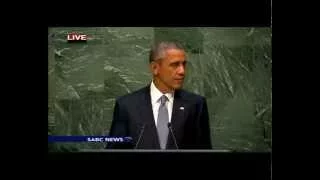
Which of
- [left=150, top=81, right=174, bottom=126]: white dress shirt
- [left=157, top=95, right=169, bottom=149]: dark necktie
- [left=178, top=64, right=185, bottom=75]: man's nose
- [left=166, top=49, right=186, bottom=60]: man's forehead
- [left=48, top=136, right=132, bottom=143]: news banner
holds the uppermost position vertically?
[left=166, top=49, right=186, bottom=60]: man's forehead

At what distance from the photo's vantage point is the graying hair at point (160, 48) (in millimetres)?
6410

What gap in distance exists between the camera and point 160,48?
6.41 metres

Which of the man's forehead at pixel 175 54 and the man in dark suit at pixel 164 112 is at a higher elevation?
the man's forehead at pixel 175 54

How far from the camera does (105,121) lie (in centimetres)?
642

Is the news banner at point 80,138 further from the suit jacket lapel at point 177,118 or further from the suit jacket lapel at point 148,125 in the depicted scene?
the suit jacket lapel at point 177,118

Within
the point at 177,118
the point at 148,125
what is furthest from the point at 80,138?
the point at 177,118

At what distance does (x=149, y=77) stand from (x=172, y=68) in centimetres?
20

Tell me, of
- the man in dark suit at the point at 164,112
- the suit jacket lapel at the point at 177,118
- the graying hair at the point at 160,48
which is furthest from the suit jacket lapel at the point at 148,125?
the graying hair at the point at 160,48

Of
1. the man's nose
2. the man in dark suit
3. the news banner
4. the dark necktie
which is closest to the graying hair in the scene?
the man in dark suit

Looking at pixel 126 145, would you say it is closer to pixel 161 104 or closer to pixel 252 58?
pixel 161 104

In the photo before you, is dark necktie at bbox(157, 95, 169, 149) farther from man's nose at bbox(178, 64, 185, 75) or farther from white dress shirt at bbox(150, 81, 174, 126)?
man's nose at bbox(178, 64, 185, 75)

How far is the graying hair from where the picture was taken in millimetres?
6410

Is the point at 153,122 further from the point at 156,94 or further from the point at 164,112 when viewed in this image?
the point at 156,94
